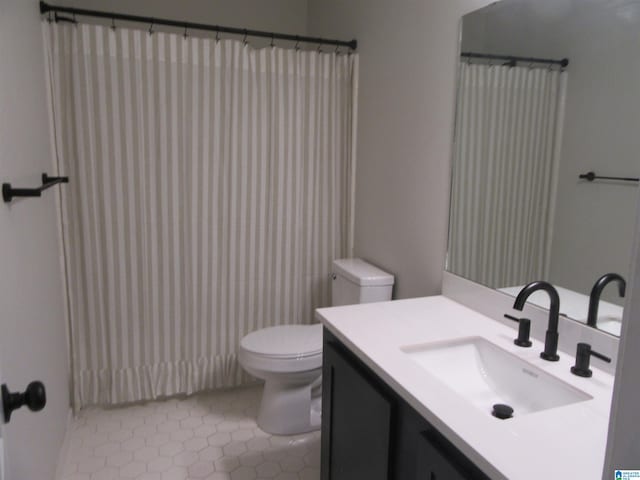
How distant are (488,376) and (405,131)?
47.2 inches

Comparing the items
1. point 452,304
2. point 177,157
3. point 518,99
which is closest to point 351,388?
point 452,304

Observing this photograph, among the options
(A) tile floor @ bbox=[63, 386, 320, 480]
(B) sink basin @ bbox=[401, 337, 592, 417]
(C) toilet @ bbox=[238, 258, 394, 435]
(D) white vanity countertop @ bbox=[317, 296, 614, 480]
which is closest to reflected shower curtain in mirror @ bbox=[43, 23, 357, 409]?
(A) tile floor @ bbox=[63, 386, 320, 480]

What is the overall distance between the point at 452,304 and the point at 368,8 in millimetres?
1628

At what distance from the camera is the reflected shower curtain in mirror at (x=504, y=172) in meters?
1.44

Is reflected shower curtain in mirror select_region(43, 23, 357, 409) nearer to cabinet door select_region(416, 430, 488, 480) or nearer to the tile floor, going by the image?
the tile floor

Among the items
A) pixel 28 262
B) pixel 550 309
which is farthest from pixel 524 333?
pixel 28 262

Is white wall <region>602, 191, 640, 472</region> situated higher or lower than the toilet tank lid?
higher

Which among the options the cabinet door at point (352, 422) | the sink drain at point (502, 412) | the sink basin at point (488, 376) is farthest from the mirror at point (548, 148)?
the cabinet door at point (352, 422)

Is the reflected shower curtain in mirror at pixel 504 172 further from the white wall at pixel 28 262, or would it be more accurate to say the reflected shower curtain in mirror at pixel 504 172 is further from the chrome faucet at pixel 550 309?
the white wall at pixel 28 262

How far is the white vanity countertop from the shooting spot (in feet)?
2.76

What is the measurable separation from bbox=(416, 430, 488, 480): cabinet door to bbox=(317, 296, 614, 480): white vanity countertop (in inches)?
1.4

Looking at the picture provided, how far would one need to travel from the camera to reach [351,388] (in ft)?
4.58

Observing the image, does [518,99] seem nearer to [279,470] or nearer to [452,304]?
[452,304]

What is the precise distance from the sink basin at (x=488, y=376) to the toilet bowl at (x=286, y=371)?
2.90 ft
